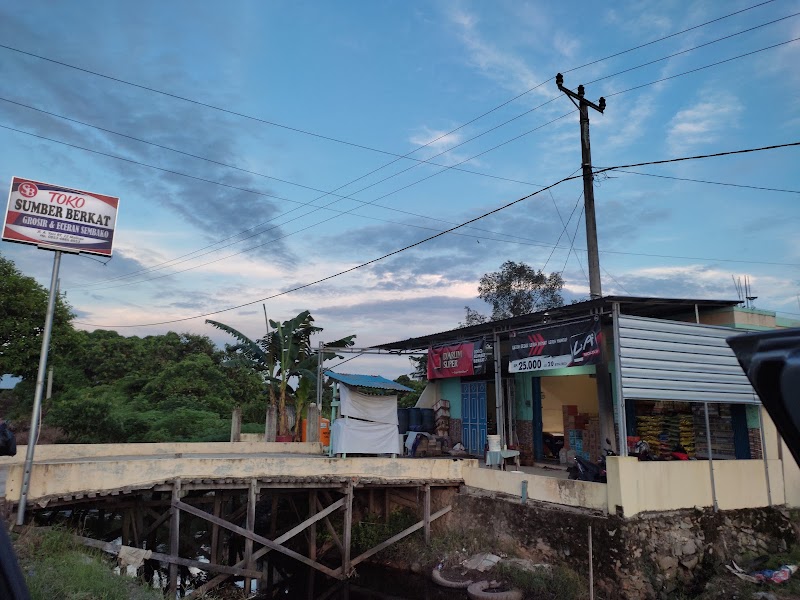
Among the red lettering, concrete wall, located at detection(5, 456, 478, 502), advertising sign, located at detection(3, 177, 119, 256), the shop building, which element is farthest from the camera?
the shop building

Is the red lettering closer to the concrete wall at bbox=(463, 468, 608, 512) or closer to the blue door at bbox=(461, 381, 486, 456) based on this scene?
the concrete wall at bbox=(463, 468, 608, 512)

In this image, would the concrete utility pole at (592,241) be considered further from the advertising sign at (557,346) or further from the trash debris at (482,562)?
the trash debris at (482,562)

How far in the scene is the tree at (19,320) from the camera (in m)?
22.9

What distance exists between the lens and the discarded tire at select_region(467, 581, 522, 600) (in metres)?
11.5

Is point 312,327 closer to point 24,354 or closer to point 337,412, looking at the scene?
point 337,412

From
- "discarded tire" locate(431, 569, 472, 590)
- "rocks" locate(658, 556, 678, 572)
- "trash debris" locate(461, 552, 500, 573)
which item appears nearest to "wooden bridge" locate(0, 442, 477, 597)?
"discarded tire" locate(431, 569, 472, 590)

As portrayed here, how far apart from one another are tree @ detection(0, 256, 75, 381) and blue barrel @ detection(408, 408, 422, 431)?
16.3 metres

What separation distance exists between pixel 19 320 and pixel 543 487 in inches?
890

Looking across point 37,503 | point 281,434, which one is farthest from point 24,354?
point 37,503

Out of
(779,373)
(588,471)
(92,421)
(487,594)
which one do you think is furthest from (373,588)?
(92,421)

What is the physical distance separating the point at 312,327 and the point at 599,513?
1551 cm

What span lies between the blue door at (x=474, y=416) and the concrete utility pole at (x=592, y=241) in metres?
4.97

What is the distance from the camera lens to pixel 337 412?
56.4 feet

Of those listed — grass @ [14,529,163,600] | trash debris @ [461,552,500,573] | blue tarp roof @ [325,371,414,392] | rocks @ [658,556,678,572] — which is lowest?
trash debris @ [461,552,500,573]
